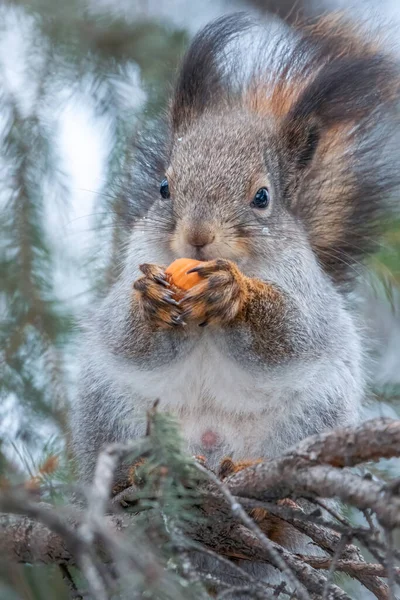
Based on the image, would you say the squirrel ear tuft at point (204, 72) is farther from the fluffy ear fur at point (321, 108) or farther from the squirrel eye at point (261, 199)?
the squirrel eye at point (261, 199)

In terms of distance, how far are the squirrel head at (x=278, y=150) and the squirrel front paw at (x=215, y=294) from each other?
10cm

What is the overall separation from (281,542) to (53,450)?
0.80 metres

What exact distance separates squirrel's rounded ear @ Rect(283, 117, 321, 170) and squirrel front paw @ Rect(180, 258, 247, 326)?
20.7 inches

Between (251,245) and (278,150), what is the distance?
0.38m

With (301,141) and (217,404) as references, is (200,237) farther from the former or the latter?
(301,141)

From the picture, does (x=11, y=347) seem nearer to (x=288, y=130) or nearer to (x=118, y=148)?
(x=118, y=148)

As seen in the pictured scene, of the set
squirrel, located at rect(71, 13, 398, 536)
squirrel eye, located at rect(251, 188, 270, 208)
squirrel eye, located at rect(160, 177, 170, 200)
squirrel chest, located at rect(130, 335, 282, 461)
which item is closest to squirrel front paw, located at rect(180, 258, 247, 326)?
squirrel, located at rect(71, 13, 398, 536)

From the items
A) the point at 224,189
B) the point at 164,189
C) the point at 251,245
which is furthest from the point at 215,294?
the point at 164,189

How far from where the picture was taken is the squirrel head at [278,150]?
Answer: 6.60ft

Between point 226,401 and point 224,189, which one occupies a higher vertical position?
point 224,189

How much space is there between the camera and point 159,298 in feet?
5.95

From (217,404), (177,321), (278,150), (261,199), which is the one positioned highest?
(278,150)

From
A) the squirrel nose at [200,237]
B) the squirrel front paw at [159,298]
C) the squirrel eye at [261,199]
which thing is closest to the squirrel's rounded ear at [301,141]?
the squirrel eye at [261,199]

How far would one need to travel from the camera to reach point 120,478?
183cm
